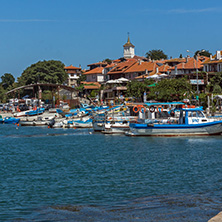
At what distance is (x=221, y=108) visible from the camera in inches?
3250

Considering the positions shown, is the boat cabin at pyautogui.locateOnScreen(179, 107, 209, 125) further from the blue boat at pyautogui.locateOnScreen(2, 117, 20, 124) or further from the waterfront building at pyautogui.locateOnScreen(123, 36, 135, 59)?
the waterfront building at pyautogui.locateOnScreen(123, 36, 135, 59)

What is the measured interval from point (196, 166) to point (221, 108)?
4865cm

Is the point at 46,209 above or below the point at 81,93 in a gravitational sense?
below

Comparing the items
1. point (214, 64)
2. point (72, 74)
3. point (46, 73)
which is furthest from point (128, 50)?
point (214, 64)

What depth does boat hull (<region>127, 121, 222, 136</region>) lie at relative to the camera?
2188 inches

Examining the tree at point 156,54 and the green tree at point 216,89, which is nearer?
the green tree at point 216,89

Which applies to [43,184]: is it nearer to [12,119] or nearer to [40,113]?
[12,119]

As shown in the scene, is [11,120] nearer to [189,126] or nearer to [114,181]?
[189,126]

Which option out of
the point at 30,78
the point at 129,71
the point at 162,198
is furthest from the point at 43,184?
the point at 30,78

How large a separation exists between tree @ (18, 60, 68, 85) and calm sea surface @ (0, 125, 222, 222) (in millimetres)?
95340

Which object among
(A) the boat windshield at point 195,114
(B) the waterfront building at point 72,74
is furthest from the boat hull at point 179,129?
(B) the waterfront building at point 72,74

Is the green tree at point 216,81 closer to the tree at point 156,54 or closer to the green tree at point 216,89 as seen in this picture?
the green tree at point 216,89

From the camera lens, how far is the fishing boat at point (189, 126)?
5547 centimetres

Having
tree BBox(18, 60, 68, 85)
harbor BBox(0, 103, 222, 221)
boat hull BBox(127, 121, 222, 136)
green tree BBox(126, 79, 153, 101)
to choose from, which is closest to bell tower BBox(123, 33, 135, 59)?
tree BBox(18, 60, 68, 85)
